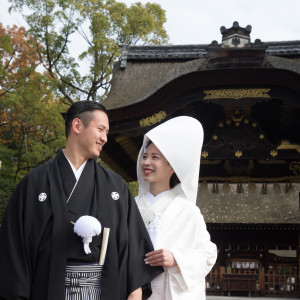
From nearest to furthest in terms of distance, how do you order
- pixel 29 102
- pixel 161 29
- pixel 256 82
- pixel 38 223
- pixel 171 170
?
1. pixel 38 223
2. pixel 171 170
3. pixel 256 82
4. pixel 29 102
5. pixel 161 29

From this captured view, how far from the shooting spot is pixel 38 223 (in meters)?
2.50

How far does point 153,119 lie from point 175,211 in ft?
10.3

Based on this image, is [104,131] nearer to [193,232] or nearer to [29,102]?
[193,232]

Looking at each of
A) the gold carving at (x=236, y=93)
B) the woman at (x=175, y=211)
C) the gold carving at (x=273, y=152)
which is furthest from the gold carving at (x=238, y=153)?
the woman at (x=175, y=211)

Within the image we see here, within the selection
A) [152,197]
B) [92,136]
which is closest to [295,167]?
[152,197]

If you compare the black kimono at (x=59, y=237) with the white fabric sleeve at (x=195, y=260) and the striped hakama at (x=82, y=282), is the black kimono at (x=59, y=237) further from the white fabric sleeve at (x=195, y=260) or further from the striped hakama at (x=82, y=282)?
the white fabric sleeve at (x=195, y=260)

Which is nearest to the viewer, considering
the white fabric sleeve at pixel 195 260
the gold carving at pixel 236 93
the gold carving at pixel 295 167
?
the white fabric sleeve at pixel 195 260

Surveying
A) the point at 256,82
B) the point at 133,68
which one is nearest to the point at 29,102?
the point at 133,68

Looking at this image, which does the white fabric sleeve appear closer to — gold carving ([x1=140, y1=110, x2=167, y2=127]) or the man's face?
the man's face

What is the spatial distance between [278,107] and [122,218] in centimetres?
444

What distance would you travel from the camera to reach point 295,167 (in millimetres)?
7387

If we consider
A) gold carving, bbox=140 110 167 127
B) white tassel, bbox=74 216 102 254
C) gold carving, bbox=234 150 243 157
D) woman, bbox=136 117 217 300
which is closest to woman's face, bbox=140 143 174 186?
woman, bbox=136 117 217 300

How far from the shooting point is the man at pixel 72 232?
7.97ft

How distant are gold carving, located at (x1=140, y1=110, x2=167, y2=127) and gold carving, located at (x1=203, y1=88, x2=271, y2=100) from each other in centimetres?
58
